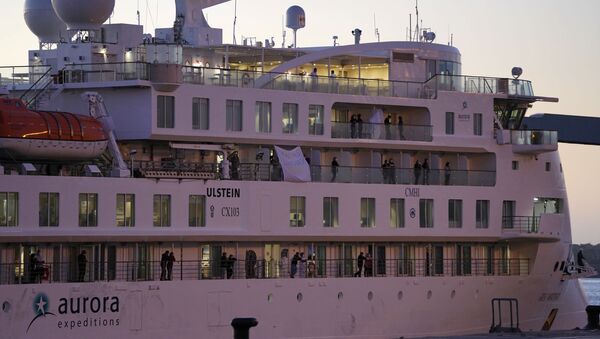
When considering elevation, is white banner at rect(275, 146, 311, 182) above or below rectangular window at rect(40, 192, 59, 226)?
above

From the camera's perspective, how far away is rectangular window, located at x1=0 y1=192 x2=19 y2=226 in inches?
1759

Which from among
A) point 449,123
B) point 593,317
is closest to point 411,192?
point 449,123

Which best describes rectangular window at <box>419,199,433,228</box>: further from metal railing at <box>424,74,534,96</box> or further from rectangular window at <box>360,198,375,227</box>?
metal railing at <box>424,74,534,96</box>

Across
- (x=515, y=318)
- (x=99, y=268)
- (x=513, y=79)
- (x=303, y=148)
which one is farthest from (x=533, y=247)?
(x=99, y=268)

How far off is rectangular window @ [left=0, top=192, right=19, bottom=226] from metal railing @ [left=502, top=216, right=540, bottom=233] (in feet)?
64.6

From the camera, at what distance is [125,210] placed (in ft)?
156

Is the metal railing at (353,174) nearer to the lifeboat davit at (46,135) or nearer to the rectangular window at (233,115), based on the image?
the rectangular window at (233,115)

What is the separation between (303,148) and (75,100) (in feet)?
27.4

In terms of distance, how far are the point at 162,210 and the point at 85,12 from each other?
8.10 meters

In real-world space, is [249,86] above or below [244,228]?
above

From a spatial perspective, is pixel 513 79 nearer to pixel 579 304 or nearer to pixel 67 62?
pixel 579 304

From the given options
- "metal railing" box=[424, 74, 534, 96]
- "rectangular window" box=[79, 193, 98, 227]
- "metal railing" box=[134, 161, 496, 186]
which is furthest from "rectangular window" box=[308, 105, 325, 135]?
Answer: "rectangular window" box=[79, 193, 98, 227]

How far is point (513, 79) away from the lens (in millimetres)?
58469

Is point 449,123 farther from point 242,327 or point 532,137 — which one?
point 242,327
